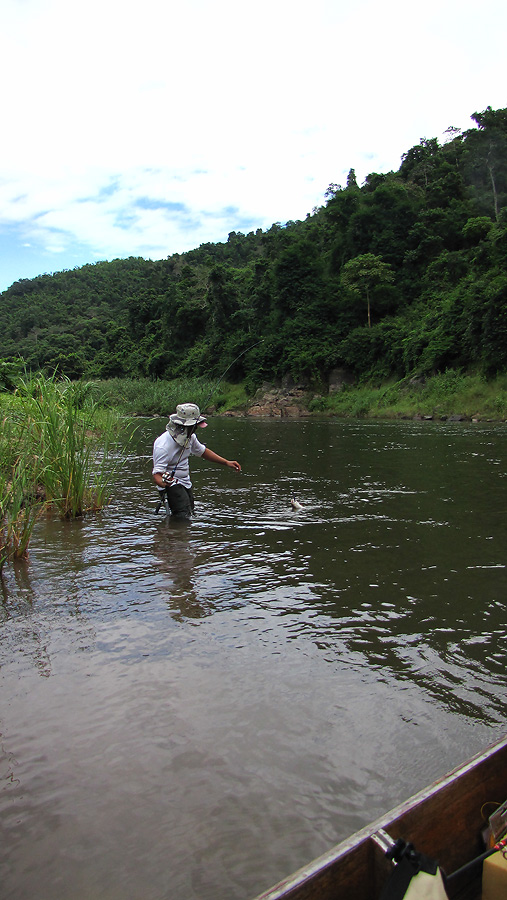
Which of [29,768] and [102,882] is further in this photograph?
[29,768]

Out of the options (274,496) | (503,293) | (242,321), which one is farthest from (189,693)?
(242,321)

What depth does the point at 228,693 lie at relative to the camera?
3.75 meters

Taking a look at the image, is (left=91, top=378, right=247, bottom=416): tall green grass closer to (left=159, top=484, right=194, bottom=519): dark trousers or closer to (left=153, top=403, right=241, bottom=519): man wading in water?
(left=159, top=484, right=194, bottom=519): dark trousers

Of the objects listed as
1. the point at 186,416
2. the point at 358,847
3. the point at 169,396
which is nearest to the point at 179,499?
the point at 186,416

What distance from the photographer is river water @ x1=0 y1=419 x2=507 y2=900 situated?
8.34 ft

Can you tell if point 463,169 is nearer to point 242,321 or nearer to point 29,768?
point 242,321

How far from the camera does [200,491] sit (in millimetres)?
11812

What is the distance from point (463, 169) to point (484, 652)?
235ft


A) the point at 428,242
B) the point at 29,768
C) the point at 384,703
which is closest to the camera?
the point at 29,768

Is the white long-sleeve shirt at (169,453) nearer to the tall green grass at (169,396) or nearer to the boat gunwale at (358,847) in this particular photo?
the boat gunwale at (358,847)

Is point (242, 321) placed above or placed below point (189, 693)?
above

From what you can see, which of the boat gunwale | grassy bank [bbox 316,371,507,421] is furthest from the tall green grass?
the boat gunwale

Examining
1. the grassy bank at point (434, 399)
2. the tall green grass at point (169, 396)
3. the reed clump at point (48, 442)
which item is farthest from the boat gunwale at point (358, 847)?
the tall green grass at point (169, 396)

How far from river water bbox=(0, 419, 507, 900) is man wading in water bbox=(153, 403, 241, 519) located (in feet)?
2.24
